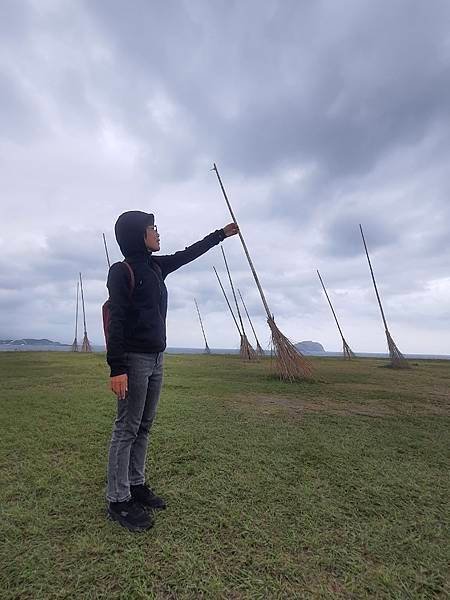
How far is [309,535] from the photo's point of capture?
1585 mm

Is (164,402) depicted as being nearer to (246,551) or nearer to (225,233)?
(225,233)

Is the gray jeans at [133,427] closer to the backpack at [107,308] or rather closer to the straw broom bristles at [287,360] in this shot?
the backpack at [107,308]

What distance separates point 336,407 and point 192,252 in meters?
3.16

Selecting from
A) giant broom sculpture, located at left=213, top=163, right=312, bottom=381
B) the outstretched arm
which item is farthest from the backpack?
giant broom sculpture, located at left=213, top=163, right=312, bottom=381

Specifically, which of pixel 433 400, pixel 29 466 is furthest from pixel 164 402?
pixel 433 400

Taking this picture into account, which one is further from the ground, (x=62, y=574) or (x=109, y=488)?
(x=109, y=488)

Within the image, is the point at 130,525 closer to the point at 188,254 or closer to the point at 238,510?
the point at 238,510

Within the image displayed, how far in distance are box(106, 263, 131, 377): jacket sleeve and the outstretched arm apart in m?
0.37

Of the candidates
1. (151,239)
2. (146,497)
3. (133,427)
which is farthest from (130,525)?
(151,239)

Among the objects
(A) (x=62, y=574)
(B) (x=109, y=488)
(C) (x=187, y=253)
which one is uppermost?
(C) (x=187, y=253)

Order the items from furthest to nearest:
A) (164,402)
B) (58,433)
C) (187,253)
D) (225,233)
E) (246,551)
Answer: (164,402), (58,433), (225,233), (187,253), (246,551)

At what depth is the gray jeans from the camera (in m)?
1.75

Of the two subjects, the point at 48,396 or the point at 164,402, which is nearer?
the point at 164,402

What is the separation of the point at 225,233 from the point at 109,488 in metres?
1.74
